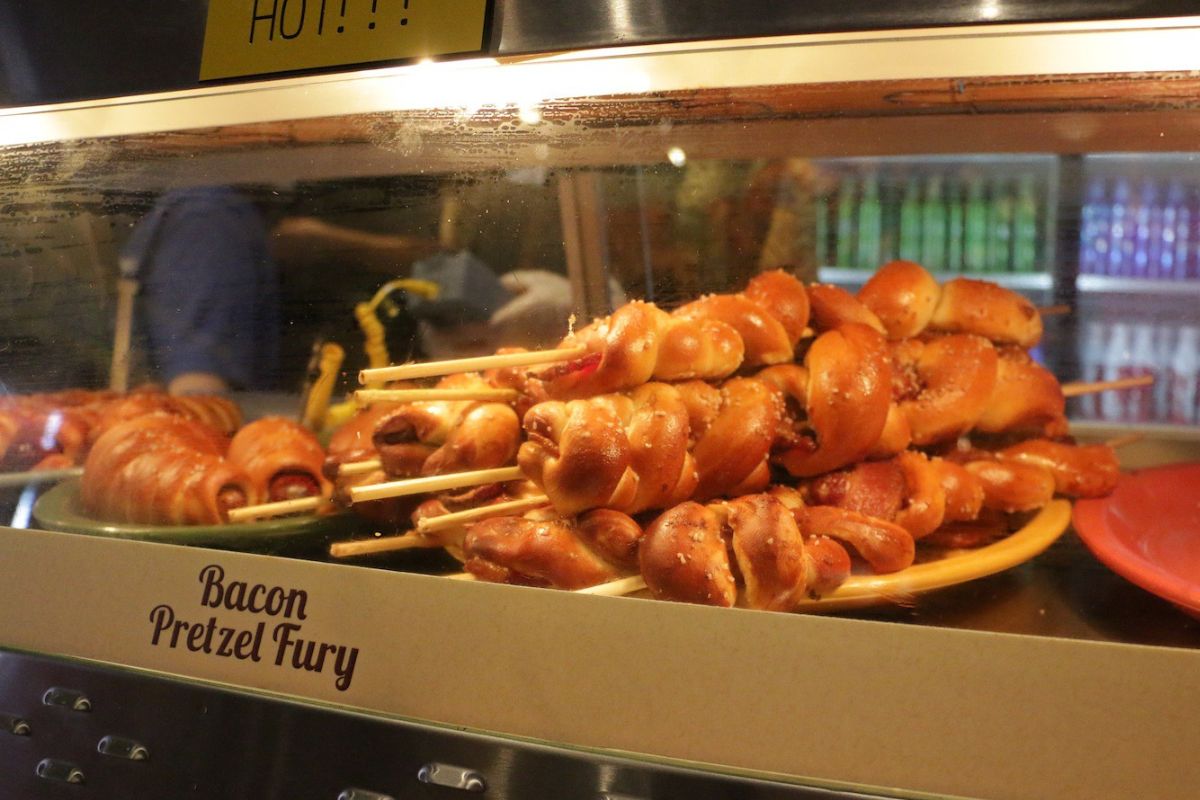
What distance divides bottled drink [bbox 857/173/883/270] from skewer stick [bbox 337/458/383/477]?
636 millimetres

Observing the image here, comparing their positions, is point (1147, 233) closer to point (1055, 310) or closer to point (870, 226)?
point (1055, 310)

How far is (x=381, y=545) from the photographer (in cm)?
99

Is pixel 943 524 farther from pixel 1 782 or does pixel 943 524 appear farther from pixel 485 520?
pixel 1 782

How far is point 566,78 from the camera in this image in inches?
34.0

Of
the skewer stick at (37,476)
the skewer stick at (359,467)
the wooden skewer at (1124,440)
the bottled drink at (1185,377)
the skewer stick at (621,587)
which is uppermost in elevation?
the bottled drink at (1185,377)

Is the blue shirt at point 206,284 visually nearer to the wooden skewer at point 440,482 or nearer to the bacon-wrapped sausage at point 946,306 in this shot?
the wooden skewer at point 440,482

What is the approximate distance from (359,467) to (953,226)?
78 cm

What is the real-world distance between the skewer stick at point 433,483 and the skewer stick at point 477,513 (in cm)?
3

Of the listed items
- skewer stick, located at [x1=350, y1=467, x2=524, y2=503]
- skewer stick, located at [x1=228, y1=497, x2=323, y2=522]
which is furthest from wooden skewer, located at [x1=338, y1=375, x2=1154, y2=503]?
skewer stick, located at [x1=228, y1=497, x2=323, y2=522]

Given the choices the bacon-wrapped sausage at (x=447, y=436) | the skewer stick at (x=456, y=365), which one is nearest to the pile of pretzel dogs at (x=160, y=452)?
the bacon-wrapped sausage at (x=447, y=436)

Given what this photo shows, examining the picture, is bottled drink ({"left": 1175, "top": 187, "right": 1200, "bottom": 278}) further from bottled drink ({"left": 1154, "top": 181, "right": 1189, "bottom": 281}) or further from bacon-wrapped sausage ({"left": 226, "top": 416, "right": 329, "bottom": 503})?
bacon-wrapped sausage ({"left": 226, "top": 416, "right": 329, "bottom": 503})

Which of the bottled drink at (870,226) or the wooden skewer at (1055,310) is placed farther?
the wooden skewer at (1055,310)

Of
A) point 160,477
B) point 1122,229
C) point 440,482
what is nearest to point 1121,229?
point 1122,229

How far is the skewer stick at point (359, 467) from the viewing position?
112 centimetres
